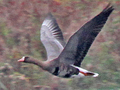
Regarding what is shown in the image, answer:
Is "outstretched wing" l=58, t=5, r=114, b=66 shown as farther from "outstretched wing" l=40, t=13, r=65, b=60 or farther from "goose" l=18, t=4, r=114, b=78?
"outstretched wing" l=40, t=13, r=65, b=60

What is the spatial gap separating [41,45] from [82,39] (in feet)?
8.13

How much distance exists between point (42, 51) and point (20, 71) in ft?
2.32

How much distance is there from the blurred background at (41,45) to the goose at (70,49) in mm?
752

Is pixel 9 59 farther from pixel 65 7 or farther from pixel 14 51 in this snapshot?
pixel 65 7

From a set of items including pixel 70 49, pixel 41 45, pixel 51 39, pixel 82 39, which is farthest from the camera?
pixel 41 45

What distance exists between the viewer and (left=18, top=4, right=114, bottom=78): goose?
20.4 feet

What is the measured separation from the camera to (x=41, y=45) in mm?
8750

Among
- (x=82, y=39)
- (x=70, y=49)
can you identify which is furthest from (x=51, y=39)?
(x=82, y=39)

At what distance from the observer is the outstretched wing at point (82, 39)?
6.17 m

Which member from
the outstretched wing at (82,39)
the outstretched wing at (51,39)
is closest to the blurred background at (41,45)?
the outstretched wing at (51,39)

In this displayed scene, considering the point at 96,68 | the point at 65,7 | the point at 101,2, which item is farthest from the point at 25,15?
the point at 96,68

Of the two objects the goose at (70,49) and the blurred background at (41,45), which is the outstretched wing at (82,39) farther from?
the blurred background at (41,45)

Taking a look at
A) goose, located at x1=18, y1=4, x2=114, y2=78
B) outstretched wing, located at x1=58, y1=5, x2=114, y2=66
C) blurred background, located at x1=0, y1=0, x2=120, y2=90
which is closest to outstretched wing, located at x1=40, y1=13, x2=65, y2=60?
goose, located at x1=18, y1=4, x2=114, y2=78

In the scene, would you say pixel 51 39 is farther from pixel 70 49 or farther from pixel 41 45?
pixel 41 45
